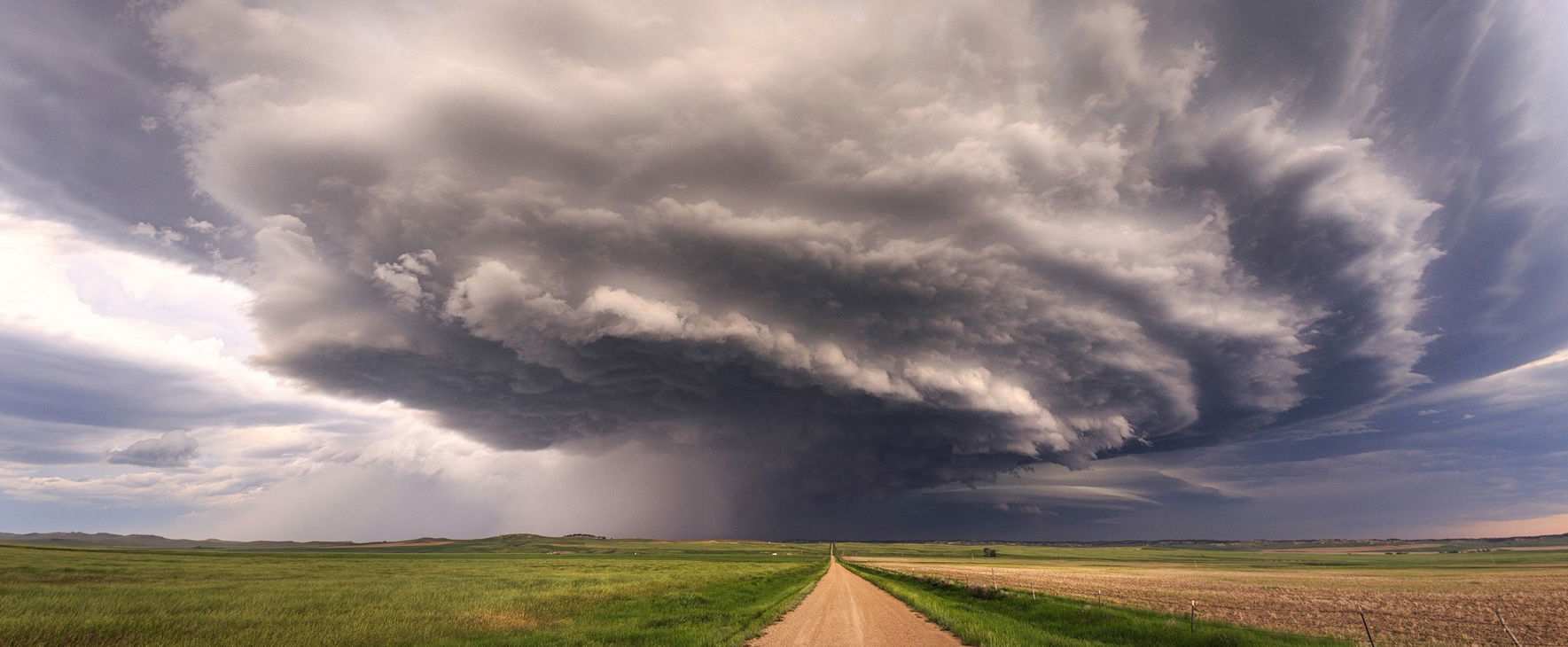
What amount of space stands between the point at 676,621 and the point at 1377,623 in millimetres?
38274

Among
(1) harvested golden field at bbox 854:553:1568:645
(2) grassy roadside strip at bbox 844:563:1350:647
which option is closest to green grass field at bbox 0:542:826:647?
(2) grassy roadside strip at bbox 844:563:1350:647

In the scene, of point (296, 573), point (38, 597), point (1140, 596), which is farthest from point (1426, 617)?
point (296, 573)

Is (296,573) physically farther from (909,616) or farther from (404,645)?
(909,616)

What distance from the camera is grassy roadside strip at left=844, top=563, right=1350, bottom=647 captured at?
23219 mm

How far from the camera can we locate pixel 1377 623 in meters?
34.4

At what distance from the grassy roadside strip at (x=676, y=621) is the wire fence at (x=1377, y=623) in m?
19.4

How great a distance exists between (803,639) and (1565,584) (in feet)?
292

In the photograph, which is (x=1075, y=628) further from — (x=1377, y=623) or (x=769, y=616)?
(x=1377, y=623)

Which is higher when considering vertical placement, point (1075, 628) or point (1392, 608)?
point (1075, 628)

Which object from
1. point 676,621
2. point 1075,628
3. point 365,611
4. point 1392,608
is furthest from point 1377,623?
point 365,611

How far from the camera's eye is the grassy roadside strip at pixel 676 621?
895 inches

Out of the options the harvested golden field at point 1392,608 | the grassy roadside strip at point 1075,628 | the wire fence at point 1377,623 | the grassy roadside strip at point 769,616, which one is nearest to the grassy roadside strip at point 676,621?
the grassy roadside strip at point 769,616

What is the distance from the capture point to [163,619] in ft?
89.0

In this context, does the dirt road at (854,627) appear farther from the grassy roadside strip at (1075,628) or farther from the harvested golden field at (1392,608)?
the harvested golden field at (1392,608)
